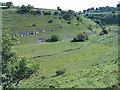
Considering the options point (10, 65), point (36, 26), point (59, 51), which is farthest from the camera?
point (36, 26)

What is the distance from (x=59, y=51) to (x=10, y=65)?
64.0 meters

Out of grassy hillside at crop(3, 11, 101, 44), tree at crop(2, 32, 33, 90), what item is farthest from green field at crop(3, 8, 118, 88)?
tree at crop(2, 32, 33, 90)

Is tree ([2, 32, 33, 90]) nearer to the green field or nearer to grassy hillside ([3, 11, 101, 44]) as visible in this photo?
the green field

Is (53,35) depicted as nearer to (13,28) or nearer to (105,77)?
(13,28)

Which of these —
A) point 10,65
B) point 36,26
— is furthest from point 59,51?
point 10,65

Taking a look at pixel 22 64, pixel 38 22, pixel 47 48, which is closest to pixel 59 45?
pixel 47 48

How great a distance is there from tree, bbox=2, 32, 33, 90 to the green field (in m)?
2.02

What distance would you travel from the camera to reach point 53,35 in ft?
414

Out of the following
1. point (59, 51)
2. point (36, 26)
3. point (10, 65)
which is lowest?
point (59, 51)

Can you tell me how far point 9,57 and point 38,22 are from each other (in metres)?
111

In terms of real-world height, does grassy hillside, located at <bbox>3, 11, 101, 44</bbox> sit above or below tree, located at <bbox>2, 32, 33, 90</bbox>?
below

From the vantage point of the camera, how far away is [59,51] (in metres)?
98.9

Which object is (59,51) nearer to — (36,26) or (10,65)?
(36,26)

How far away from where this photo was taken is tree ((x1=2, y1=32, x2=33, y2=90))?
34.2 m
